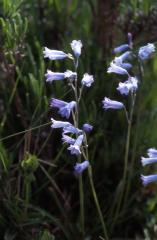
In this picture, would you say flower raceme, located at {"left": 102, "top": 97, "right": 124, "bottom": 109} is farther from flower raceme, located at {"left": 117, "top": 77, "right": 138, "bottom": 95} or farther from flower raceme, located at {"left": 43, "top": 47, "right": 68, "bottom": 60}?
flower raceme, located at {"left": 43, "top": 47, "right": 68, "bottom": 60}

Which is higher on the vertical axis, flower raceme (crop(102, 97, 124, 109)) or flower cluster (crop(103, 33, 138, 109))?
flower cluster (crop(103, 33, 138, 109))

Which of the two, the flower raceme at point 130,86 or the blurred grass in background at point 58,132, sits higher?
the flower raceme at point 130,86

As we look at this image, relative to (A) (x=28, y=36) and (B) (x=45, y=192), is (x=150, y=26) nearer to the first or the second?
(A) (x=28, y=36)

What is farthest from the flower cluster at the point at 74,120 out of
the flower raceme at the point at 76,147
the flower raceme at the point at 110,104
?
the flower raceme at the point at 110,104

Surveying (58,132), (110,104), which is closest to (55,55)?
(110,104)

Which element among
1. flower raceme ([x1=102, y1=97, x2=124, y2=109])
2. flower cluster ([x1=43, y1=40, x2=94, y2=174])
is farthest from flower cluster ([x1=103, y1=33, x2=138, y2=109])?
flower cluster ([x1=43, y1=40, x2=94, y2=174])

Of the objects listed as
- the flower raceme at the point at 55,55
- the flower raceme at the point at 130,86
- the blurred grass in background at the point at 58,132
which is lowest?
the blurred grass in background at the point at 58,132

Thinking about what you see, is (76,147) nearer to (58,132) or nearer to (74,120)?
(74,120)

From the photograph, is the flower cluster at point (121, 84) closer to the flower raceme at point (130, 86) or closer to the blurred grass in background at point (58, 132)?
the flower raceme at point (130, 86)
